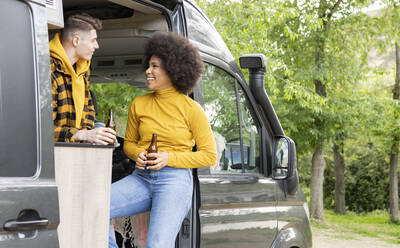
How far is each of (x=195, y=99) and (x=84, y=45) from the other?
747mm

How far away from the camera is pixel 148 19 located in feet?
12.4

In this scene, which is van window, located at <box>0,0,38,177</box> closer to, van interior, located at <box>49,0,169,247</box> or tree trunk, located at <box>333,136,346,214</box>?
van interior, located at <box>49,0,169,247</box>

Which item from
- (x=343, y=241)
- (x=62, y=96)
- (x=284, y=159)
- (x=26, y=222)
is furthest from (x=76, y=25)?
(x=343, y=241)

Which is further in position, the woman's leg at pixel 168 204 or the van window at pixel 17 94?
the woman's leg at pixel 168 204

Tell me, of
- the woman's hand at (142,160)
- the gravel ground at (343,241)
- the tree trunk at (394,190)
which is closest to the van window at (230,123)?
the woman's hand at (142,160)

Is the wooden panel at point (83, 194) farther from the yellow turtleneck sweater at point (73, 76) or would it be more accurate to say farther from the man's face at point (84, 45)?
the man's face at point (84, 45)

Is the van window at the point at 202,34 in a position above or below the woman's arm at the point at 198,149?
above

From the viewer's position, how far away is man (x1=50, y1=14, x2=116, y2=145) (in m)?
2.80

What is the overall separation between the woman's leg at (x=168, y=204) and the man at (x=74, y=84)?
511 mm

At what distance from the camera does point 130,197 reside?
3.28 metres

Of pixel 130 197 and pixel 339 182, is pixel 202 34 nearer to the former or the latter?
pixel 130 197

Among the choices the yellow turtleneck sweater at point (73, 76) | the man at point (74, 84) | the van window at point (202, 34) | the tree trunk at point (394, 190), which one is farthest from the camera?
the tree trunk at point (394, 190)

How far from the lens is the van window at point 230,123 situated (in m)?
3.79

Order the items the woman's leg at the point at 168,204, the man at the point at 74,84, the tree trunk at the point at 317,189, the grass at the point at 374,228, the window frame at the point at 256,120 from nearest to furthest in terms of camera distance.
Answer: the man at the point at 74,84 → the woman's leg at the point at 168,204 → the window frame at the point at 256,120 → the grass at the point at 374,228 → the tree trunk at the point at 317,189
